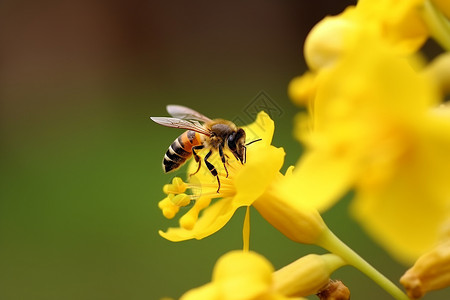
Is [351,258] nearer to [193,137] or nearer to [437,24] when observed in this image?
[437,24]

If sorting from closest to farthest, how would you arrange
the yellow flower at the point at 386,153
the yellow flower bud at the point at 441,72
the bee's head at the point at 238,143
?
the yellow flower at the point at 386,153, the yellow flower bud at the point at 441,72, the bee's head at the point at 238,143

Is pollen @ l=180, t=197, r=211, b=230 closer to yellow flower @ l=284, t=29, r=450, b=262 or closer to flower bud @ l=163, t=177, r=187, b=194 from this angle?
flower bud @ l=163, t=177, r=187, b=194

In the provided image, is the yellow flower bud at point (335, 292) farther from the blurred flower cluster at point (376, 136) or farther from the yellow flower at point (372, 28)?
the yellow flower at point (372, 28)

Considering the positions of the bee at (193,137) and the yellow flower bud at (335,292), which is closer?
the yellow flower bud at (335,292)

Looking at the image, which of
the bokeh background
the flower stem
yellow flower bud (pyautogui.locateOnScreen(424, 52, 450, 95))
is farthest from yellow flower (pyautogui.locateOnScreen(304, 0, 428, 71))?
the bokeh background

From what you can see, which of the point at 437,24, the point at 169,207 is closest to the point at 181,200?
the point at 169,207

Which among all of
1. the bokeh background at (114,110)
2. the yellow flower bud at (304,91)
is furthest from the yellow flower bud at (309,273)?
the bokeh background at (114,110)

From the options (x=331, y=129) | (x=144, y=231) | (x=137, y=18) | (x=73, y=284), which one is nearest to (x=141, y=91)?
(x=137, y=18)

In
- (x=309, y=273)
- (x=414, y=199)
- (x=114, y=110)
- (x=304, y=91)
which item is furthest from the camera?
(x=114, y=110)
